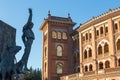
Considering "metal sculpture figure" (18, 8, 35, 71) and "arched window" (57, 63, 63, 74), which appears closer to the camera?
"metal sculpture figure" (18, 8, 35, 71)

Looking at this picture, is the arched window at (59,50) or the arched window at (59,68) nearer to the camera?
the arched window at (59,68)

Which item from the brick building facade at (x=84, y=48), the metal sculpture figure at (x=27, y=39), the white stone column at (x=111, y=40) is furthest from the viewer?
the white stone column at (x=111, y=40)

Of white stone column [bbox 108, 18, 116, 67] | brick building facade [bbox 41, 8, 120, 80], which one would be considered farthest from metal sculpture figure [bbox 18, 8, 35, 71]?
white stone column [bbox 108, 18, 116, 67]

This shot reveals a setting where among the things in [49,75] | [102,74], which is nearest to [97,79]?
[102,74]

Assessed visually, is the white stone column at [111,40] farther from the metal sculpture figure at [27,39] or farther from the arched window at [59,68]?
the metal sculpture figure at [27,39]

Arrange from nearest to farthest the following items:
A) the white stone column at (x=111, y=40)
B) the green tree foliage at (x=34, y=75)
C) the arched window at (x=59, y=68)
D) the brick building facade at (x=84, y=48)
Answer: the brick building facade at (x=84, y=48) → the white stone column at (x=111, y=40) → the arched window at (x=59, y=68) → the green tree foliage at (x=34, y=75)

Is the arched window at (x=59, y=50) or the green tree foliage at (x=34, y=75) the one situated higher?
the arched window at (x=59, y=50)

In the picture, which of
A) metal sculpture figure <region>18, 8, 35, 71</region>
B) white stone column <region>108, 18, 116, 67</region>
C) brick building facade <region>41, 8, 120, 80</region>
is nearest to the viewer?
metal sculpture figure <region>18, 8, 35, 71</region>

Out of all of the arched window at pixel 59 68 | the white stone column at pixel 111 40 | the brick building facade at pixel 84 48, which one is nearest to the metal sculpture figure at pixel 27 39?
the brick building facade at pixel 84 48

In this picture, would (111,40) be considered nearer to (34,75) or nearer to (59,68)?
(59,68)

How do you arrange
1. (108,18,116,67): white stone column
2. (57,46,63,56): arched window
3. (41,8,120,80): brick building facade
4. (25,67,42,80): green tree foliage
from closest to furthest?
(41,8,120,80): brick building facade, (108,18,116,67): white stone column, (57,46,63,56): arched window, (25,67,42,80): green tree foliage

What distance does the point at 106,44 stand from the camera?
162 ft

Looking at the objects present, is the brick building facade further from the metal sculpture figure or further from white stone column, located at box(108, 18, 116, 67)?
the metal sculpture figure

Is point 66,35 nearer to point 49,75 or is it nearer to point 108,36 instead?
point 49,75
